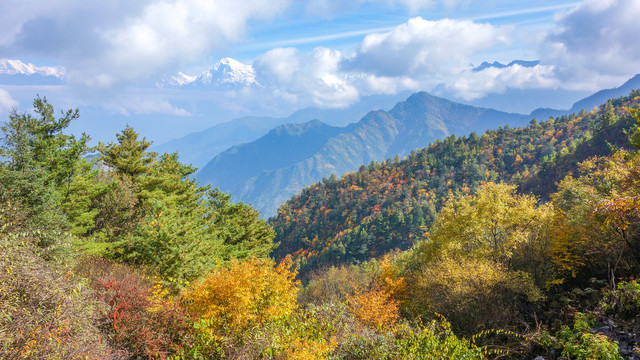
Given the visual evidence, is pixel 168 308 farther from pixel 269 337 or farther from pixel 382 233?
pixel 382 233

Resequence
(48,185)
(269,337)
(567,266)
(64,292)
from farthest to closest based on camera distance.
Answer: (48,185) < (567,266) < (269,337) < (64,292)

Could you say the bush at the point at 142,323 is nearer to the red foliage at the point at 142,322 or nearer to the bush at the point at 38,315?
the red foliage at the point at 142,322

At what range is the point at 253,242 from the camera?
1626 inches

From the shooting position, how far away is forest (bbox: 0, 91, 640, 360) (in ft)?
29.8

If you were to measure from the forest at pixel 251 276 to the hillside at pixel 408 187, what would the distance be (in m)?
88.8

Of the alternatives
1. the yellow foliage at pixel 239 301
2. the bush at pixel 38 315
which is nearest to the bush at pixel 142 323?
the yellow foliage at pixel 239 301

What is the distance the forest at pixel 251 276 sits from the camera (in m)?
9.07

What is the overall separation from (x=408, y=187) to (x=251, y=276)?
5543 inches

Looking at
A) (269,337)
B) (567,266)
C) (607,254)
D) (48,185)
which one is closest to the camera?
(269,337)

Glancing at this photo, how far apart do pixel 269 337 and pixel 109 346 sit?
5639 millimetres

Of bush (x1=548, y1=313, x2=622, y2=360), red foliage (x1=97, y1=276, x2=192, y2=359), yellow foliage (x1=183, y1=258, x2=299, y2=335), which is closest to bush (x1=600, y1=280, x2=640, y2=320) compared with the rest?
bush (x1=548, y1=313, x2=622, y2=360)

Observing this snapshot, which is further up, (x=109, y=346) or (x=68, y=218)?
(x=68, y=218)

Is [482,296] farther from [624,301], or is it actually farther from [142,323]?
[142,323]

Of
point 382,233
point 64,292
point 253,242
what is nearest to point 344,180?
point 382,233
